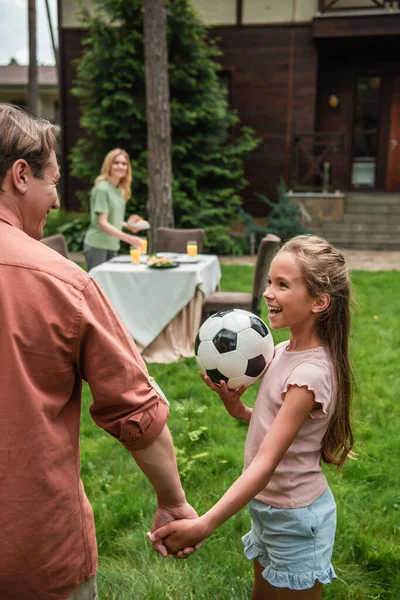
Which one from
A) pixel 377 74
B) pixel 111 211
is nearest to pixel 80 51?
pixel 377 74

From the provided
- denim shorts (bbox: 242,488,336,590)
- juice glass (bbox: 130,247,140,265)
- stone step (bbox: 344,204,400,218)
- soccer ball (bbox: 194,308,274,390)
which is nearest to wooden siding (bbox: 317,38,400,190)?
stone step (bbox: 344,204,400,218)

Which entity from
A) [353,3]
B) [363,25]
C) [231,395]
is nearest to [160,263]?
[231,395]

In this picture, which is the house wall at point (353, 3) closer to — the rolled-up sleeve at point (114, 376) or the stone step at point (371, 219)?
the stone step at point (371, 219)

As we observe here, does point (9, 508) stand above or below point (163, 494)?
above

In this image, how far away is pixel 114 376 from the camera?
1099 mm

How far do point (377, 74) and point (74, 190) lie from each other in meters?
7.70

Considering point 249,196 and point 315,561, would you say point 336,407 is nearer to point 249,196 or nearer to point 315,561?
point 315,561

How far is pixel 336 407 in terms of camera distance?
61.8 inches

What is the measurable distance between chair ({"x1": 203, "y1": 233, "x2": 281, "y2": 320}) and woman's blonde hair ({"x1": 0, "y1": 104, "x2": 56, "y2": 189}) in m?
4.23

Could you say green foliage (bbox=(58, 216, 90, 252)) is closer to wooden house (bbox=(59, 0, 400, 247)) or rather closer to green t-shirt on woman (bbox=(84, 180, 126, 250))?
wooden house (bbox=(59, 0, 400, 247))

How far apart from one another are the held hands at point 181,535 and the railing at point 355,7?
1276cm

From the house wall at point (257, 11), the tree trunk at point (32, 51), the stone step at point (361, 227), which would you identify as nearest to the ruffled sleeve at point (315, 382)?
the stone step at point (361, 227)

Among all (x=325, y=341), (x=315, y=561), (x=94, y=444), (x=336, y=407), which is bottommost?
(x=94, y=444)

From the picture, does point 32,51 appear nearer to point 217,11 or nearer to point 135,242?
point 217,11
